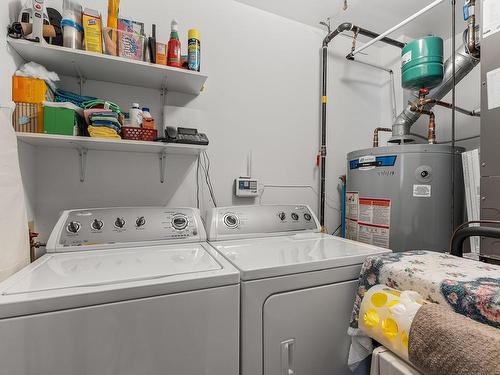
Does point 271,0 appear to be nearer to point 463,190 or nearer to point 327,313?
point 463,190

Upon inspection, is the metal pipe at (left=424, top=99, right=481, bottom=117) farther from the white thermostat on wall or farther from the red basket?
the red basket

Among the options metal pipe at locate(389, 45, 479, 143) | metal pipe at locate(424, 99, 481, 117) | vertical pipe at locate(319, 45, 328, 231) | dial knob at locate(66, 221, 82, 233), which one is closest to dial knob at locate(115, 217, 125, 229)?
dial knob at locate(66, 221, 82, 233)

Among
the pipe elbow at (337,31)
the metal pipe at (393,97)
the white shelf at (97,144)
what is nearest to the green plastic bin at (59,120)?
the white shelf at (97,144)

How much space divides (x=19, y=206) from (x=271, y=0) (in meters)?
2.02

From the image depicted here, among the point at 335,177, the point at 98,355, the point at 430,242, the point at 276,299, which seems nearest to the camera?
the point at 98,355

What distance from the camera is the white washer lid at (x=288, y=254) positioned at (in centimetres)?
99

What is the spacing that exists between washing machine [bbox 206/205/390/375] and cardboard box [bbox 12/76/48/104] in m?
1.11

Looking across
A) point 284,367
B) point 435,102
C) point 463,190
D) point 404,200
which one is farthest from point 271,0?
point 284,367

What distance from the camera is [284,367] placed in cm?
100

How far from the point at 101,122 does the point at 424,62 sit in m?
2.06

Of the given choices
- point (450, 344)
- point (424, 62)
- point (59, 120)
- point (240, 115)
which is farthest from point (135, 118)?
point (424, 62)

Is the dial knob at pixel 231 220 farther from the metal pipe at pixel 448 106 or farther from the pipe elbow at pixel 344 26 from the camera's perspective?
the pipe elbow at pixel 344 26

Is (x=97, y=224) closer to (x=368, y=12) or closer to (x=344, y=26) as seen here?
(x=344, y=26)

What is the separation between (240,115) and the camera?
1946mm
